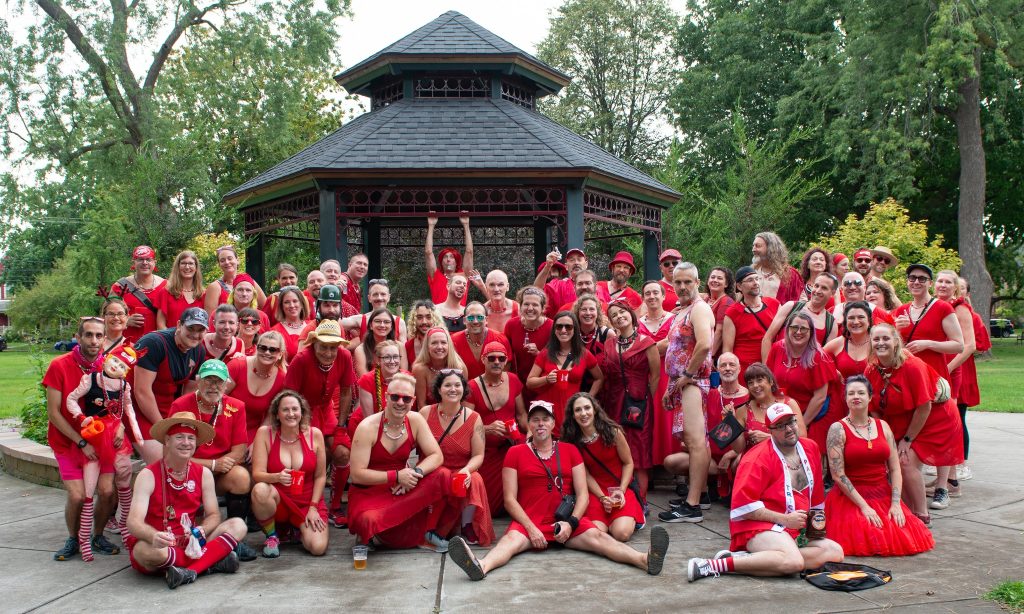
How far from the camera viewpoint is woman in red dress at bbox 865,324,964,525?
5.80 m

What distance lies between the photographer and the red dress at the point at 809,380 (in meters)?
5.93

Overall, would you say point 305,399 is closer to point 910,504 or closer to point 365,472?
point 365,472

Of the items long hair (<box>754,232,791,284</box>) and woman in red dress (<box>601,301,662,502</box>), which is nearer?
woman in red dress (<box>601,301,662,502</box>)

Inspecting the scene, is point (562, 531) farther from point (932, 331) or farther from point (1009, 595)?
point (932, 331)

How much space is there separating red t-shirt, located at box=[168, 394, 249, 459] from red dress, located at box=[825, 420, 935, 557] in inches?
161

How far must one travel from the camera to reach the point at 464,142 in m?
12.5

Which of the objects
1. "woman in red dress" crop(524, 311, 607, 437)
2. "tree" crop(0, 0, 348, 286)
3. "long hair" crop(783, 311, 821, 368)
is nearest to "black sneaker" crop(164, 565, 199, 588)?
"woman in red dress" crop(524, 311, 607, 437)

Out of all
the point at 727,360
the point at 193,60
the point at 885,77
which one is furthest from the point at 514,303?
the point at 193,60

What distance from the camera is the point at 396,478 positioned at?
17.7 feet

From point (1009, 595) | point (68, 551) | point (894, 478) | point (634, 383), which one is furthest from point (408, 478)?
point (1009, 595)

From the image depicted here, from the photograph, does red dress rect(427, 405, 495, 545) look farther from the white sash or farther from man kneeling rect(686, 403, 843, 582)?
the white sash

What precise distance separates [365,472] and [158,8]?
2344 centimetres

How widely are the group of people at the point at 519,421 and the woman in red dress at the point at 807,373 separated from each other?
2 centimetres

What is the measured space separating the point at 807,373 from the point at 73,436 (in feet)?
17.1
